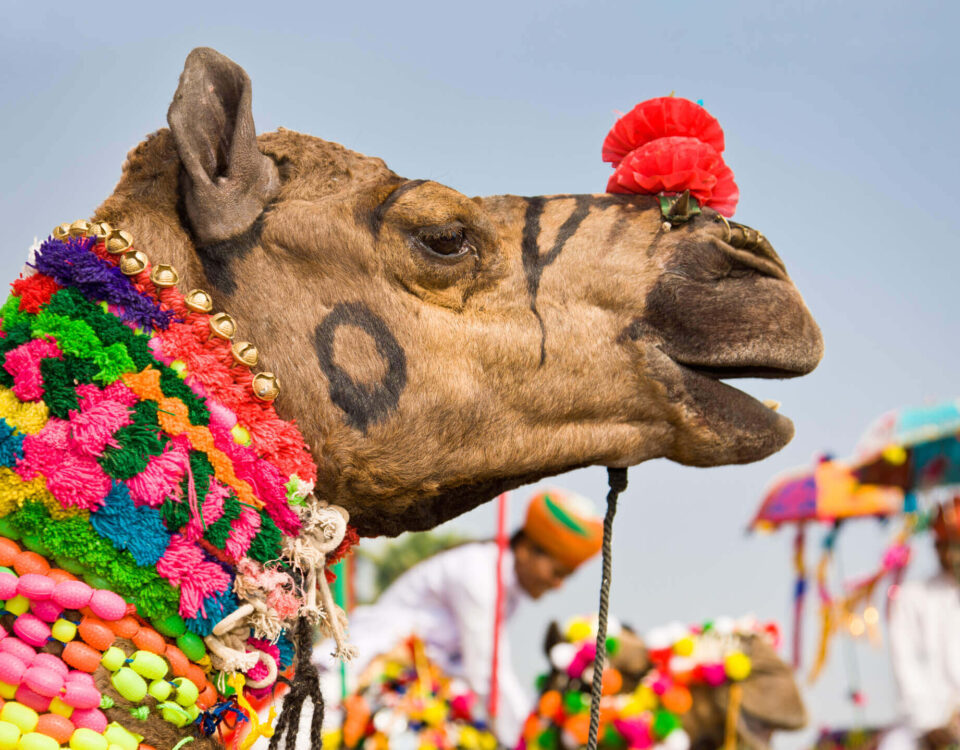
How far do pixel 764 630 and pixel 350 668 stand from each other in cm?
352

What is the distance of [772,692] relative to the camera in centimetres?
734

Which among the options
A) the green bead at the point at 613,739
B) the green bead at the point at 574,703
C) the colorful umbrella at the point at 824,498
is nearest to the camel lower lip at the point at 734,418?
the green bead at the point at 574,703

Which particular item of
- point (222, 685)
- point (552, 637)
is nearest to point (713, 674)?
point (552, 637)

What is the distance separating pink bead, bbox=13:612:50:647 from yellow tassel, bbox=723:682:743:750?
5.94 meters

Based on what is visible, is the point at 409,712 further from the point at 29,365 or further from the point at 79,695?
the point at 29,365

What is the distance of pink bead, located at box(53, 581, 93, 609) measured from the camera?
2115 mm

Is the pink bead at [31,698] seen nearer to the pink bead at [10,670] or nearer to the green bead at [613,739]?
the pink bead at [10,670]

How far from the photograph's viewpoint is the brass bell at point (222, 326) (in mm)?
2475

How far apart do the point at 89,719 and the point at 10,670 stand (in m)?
0.19

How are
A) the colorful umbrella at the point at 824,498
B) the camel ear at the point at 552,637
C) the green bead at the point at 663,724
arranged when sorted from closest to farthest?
the green bead at the point at 663,724 → the camel ear at the point at 552,637 → the colorful umbrella at the point at 824,498

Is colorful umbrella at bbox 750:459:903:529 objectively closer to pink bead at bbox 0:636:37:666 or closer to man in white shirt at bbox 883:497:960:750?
man in white shirt at bbox 883:497:960:750

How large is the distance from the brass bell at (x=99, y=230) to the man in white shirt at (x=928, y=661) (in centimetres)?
1080

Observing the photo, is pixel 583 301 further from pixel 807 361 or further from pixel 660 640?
pixel 660 640

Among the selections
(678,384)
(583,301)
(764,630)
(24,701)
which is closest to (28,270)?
(24,701)
